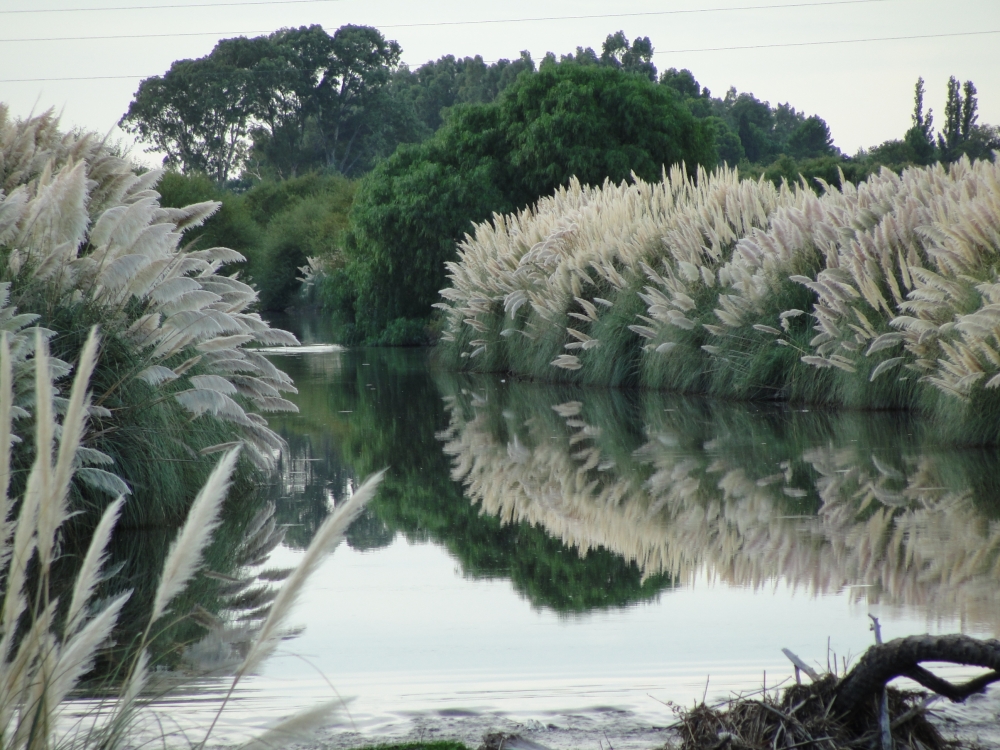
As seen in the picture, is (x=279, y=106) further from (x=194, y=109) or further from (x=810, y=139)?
(x=810, y=139)

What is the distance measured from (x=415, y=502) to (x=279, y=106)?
51.6 meters

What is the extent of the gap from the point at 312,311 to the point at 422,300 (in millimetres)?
13902

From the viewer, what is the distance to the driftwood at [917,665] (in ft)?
4.51

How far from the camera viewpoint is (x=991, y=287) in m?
4.92

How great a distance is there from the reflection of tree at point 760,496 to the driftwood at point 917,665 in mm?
1063

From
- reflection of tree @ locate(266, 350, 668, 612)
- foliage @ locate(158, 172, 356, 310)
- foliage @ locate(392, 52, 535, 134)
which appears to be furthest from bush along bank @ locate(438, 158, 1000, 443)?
foliage @ locate(392, 52, 535, 134)

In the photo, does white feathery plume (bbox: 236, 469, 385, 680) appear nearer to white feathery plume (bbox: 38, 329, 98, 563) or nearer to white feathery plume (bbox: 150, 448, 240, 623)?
white feathery plume (bbox: 150, 448, 240, 623)

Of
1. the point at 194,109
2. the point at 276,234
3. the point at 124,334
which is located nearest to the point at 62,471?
the point at 124,334

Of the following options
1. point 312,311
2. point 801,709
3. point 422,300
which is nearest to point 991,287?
point 801,709

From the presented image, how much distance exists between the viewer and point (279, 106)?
53.2 m

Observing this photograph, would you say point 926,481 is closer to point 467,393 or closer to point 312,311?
point 467,393

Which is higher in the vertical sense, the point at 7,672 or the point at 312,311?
the point at 312,311

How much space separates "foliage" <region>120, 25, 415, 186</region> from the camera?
5094 centimetres

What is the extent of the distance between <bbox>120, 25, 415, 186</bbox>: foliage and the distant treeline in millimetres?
83
